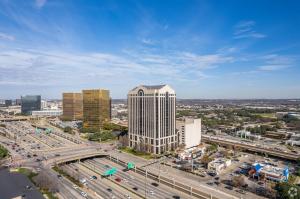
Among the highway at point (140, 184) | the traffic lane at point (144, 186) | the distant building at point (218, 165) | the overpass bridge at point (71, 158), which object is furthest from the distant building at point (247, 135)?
the traffic lane at point (144, 186)

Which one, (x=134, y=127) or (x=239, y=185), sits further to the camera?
(x=134, y=127)

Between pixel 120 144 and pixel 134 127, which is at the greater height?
pixel 134 127

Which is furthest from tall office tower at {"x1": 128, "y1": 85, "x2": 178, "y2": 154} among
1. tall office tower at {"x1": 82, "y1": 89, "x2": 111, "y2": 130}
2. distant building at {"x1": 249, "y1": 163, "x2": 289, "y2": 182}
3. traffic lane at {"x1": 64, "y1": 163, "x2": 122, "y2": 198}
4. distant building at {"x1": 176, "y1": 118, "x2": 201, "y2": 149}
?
tall office tower at {"x1": 82, "y1": 89, "x2": 111, "y2": 130}

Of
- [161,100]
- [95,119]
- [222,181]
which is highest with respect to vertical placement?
[161,100]

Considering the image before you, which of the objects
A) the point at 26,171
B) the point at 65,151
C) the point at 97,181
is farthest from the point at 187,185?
the point at 65,151

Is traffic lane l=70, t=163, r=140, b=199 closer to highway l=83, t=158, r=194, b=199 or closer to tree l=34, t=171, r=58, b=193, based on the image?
highway l=83, t=158, r=194, b=199

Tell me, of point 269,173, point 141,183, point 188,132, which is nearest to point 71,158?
point 141,183

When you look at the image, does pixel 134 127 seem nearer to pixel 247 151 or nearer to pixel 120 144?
pixel 120 144
